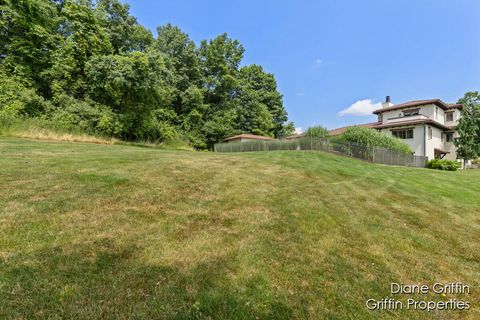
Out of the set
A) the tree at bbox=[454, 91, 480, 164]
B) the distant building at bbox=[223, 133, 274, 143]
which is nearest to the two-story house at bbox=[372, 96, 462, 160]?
the tree at bbox=[454, 91, 480, 164]

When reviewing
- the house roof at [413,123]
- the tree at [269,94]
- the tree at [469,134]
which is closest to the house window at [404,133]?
the house roof at [413,123]

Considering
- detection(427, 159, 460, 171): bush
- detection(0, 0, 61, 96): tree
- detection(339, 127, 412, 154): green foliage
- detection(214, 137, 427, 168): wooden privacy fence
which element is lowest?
detection(427, 159, 460, 171): bush

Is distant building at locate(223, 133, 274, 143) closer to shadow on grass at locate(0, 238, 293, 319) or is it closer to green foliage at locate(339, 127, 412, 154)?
green foliage at locate(339, 127, 412, 154)

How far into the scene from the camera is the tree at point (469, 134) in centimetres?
2761

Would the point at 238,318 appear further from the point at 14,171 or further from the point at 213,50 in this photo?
the point at 213,50

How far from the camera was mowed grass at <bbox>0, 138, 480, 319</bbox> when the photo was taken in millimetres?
2348

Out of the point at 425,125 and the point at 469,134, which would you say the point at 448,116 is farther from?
the point at 425,125

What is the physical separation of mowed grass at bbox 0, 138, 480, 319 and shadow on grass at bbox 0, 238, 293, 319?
0.01 meters

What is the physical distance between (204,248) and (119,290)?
3.90 ft

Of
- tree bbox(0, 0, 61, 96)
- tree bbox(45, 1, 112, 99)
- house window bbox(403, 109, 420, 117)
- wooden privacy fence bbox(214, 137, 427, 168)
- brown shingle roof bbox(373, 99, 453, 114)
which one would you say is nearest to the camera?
tree bbox(0, 0, 61, 96)

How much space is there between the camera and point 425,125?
26453mm

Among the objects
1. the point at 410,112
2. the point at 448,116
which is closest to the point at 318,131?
the point at 410,112

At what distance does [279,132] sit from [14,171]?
40719 millimetres

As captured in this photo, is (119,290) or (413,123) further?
(413,123)
